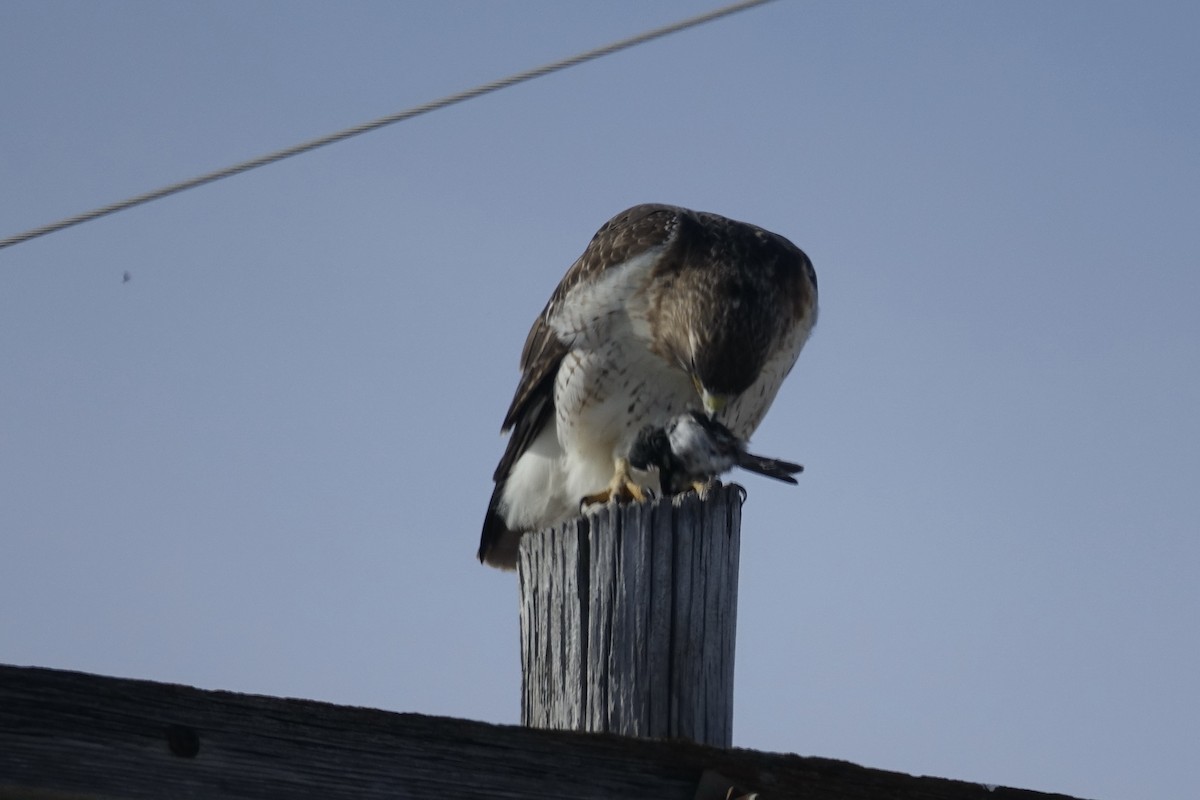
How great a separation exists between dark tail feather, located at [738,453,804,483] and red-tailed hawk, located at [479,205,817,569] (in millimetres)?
1685

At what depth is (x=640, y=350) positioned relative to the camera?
18.6 ft

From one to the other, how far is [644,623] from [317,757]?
739 mm

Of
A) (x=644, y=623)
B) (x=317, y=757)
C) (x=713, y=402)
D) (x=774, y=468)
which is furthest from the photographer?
(x=713, y=402)

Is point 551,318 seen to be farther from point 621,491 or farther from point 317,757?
point 317,757

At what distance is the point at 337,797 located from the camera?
1.87 meters

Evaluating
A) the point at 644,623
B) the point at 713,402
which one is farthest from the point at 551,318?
the point at 644,623

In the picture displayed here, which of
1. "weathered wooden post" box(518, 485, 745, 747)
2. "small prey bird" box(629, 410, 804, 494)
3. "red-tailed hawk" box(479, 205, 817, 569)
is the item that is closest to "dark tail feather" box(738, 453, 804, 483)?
"small prey bird" box(629, 410, 804, 494)

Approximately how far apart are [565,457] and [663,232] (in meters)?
0.96

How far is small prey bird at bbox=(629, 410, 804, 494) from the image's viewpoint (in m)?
3.61

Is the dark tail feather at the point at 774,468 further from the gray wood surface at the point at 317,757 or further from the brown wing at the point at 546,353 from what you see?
the brown wing at the point at 546,353

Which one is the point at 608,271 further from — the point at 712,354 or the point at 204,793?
the point at 204,793

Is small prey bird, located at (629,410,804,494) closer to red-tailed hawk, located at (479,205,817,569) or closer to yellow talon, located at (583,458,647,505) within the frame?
yellow talon, located at (583,458,647,505)

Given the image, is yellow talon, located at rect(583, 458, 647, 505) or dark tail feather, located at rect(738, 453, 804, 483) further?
yellow talon, located at rect(583, 458, 647, 505)

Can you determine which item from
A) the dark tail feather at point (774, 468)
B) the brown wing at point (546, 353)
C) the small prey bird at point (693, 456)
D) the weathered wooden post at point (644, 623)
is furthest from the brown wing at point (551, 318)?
the weathered wooden post at point (644, 623)
